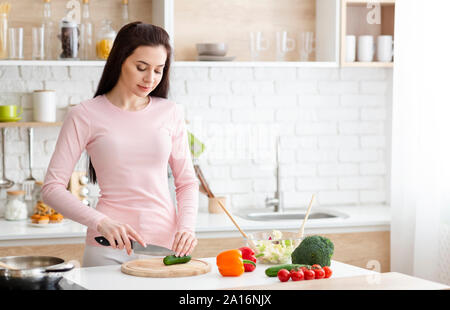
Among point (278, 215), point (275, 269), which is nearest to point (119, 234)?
point (275, 269)

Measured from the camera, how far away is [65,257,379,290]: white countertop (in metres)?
1.93

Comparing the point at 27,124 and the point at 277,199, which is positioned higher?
the point at 27,124

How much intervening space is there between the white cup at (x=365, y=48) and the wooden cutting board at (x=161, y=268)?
6.78 feet

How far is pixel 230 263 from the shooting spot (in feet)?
6.71

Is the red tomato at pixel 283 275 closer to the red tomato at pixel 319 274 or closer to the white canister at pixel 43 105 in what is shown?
the red tomato at pixel 319 274

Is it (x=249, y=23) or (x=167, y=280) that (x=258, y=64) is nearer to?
(x=249, y=23)

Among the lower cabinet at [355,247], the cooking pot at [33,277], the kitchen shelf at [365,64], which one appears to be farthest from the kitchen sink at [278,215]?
the cooking pot at [33,277]

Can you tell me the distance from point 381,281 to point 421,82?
1746 millimetres

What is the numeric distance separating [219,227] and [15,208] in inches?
43.7

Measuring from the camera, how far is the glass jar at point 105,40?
11.6ft

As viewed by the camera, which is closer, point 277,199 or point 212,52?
point 212,52

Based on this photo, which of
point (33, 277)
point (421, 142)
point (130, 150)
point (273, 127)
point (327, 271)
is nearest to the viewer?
point (33, 277)

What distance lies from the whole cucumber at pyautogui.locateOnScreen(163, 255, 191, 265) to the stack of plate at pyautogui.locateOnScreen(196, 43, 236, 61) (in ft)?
5.67
